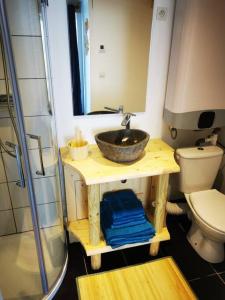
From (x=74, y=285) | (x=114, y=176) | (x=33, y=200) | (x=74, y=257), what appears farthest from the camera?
(x=74, y=257)

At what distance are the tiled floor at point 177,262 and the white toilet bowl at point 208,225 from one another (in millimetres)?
63

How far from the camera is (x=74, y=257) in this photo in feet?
5.77

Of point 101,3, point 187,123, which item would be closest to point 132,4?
point 101,3

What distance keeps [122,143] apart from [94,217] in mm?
521

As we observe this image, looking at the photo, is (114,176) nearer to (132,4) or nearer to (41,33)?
(41,33)

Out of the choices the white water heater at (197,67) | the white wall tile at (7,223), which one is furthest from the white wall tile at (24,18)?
the white wall tile at (7,223)

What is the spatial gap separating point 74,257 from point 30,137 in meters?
1.02

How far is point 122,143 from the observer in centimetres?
161

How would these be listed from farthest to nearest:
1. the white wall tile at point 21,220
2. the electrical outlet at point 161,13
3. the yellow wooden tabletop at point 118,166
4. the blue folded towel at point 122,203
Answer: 1. the white wall tile at point 21,220
2. the blue folded towel at point 122,203
3. the electrical outlet at point 161,13
4. the yellow wooden tabletop at point 118,166

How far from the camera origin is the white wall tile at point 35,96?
1.33 meters

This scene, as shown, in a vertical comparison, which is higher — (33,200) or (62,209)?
(33,200)

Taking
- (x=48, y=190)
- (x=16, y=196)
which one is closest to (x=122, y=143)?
(x=48, y=190)

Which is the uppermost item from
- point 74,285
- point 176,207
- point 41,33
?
point 41,33

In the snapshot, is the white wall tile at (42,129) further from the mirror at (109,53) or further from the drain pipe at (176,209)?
the drain pipe at (176,209)
